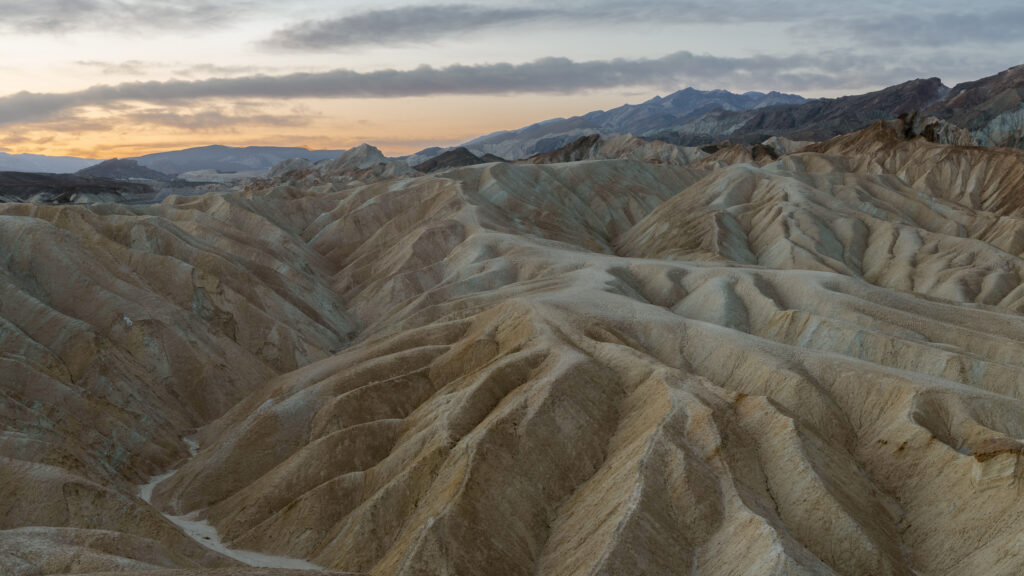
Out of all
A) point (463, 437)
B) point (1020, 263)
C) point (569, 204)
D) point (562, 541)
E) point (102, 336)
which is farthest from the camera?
point (569, 204)

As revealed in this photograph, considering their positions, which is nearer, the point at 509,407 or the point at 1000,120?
the point at 509,407

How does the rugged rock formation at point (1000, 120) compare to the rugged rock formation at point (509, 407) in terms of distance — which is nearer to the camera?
the rugged rock formation at point (509, 407)

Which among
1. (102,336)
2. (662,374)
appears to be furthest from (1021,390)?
(102,336)

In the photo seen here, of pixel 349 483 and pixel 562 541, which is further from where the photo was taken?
pixel 349 483

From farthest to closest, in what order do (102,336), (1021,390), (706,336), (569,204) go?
(569,204) < (102,336) < (706,336) < (1021,390)

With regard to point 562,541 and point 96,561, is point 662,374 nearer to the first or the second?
point 562,541

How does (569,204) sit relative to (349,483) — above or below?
above

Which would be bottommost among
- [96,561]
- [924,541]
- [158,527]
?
[924,541]

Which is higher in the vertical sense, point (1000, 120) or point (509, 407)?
point (1000, 120)
